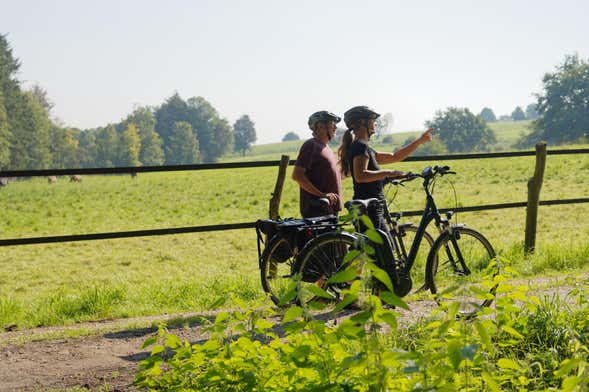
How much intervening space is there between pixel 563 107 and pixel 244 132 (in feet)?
369

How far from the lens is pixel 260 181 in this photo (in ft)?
132

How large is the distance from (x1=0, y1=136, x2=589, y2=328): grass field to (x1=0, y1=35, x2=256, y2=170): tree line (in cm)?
4169

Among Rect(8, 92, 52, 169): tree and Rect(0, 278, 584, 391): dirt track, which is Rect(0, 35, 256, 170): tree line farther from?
Rect(0, 278, 584, 391): dirt track

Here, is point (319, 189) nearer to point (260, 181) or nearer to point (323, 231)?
point (323, 231)

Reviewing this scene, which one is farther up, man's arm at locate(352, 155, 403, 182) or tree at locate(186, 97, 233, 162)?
tree at locate(186, 97, 233, 162)

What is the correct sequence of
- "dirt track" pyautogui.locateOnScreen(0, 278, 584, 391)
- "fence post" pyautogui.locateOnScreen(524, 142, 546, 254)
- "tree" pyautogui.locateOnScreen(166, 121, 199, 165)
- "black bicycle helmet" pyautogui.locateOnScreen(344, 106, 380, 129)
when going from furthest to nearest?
"tree" pyautogui.locateOnScreen(166, 121, 199, 165)
"fence post" pyautogui.locateOnScreen(524, 142, 546, 254)
"black bicycle helmet" pyautogui.locateOnScreen(344, 106, 380, 129)
"dirt track" pyautogui.locateOnScreen(0, 278, 584, 391)

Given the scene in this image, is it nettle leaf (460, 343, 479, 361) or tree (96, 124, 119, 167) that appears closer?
nettle leaf (460, 343, 479, 361)

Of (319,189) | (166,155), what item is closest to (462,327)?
(319,189)

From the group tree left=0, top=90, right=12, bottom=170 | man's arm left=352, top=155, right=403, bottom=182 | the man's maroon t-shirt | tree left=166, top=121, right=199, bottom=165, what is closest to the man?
the man's maroon t-shirt

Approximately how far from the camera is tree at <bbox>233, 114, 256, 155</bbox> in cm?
18675

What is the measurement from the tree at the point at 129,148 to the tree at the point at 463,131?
164 feet

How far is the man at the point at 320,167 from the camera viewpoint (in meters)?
6.30

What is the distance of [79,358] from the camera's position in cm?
538

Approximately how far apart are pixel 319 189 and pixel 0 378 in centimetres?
300
